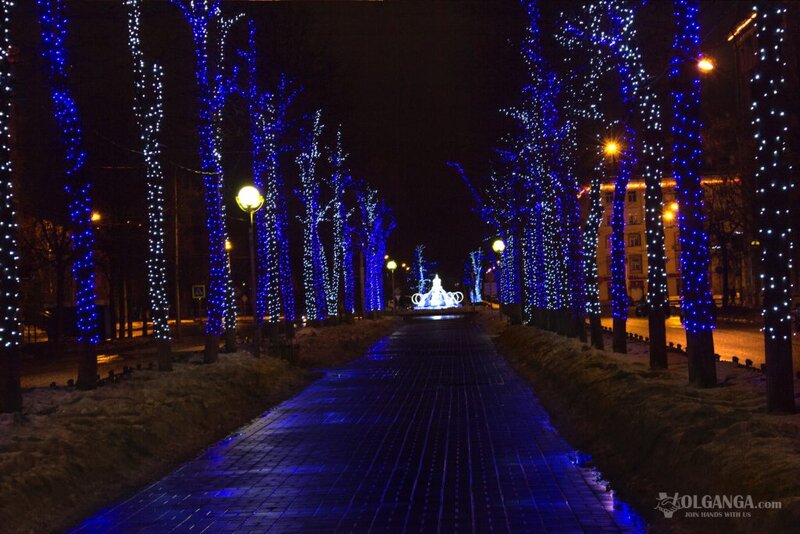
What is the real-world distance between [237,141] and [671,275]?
220 ft

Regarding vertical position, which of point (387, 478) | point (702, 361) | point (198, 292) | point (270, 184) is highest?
point (270, 184)

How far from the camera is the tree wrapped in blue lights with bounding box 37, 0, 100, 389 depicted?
1534cm

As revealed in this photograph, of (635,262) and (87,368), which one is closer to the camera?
(87,368)

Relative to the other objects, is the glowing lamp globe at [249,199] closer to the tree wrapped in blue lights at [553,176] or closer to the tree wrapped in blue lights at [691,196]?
the tree wrapped in blue lights at [553,176]

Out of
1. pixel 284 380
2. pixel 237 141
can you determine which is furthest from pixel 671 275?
pixel 284 380

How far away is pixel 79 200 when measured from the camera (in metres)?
15.7

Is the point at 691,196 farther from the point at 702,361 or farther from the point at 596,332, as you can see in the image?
the point at 596,332

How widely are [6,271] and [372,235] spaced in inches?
2186

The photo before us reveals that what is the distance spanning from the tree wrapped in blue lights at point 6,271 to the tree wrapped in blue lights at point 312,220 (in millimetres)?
26722

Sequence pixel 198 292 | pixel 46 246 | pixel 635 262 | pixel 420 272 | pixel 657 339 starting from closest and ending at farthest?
pixel 657 339 → pixel 46 246 → pixel 198 292 → pixel 635 262 → pixel 420 272

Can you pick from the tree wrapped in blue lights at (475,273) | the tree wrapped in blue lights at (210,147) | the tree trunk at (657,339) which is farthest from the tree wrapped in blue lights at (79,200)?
the tree wrapped in blue lights at (475,273)

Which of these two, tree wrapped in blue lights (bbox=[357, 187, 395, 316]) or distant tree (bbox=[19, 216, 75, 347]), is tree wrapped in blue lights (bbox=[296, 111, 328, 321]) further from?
tree wrapped in blue lights (bbox=[357, 187, 395, 316])

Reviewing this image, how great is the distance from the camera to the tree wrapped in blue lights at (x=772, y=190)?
987cm

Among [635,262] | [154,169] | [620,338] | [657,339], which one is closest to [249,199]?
[154,169]
